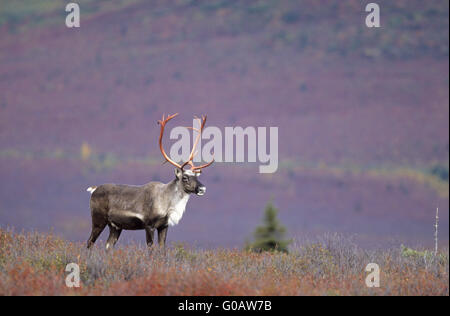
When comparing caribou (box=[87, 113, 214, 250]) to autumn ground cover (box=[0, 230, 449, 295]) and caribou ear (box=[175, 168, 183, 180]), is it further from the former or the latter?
autumn ground cover (box=[0, 230, 449, 295])

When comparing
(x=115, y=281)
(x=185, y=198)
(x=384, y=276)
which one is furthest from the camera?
(x=185, y=198)

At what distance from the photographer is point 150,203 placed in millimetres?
12836

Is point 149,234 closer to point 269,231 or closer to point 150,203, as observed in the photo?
point 150,203

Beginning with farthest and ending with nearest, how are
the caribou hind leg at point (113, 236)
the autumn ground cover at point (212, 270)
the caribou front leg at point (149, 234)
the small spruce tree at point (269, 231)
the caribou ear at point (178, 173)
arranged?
the small spruce tree at point (269, 231) → the caribou hind leg at point (113, 236) → the caribou ear at point (178, 173) → the caribou front leg at point (149, 234) → the autumn ground cover at point (212, 270)

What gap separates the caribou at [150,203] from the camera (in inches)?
504

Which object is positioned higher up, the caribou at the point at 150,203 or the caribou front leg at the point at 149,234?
the caribou at the point at 150,203

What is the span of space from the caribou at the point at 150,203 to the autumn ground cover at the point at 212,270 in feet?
1.75

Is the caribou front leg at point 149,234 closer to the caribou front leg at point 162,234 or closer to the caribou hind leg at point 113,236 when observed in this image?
the caribou front leg at point 162,234

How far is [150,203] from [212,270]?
190 centimetres

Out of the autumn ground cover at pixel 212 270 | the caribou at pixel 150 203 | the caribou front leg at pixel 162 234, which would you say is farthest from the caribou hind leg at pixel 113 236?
the caribou front leg at pixel 162 234
